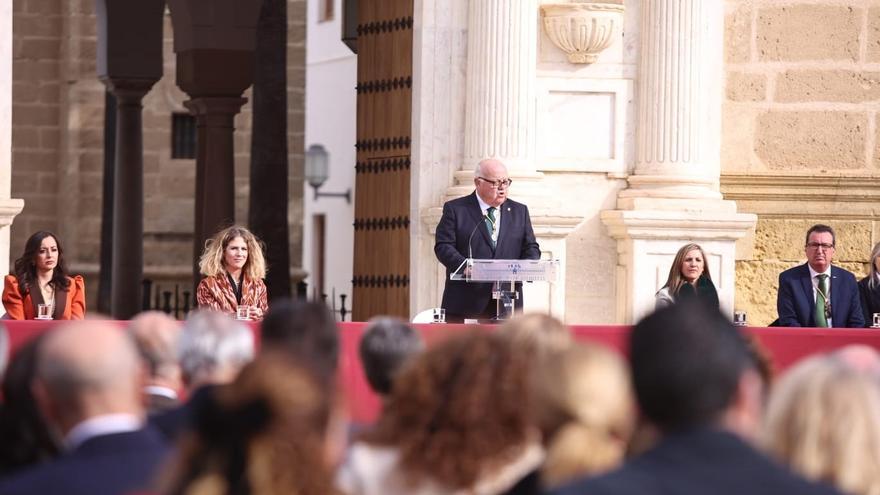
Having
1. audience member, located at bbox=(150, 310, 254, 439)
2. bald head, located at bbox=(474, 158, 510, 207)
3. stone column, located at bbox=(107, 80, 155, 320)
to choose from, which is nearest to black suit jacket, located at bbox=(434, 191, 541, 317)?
bald head, located at bbox=(474, 158, 510, 207)

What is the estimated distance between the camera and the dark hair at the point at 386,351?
6.14 meters

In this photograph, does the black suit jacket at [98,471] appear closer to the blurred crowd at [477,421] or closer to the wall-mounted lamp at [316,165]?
the blurred crowd at [477,421]

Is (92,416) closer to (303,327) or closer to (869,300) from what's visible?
(303,327)

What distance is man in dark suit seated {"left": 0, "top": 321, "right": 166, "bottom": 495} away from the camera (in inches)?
172

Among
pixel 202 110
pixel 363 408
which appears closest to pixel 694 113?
pixel 363 408

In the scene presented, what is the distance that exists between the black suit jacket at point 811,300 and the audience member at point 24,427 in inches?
339

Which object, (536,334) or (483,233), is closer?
(536,334)

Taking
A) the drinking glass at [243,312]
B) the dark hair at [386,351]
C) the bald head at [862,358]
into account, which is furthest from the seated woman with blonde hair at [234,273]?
the bald head at [862,358]

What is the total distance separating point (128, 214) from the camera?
24.3m

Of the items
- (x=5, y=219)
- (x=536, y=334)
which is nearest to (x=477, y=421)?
(x=536, y=334)

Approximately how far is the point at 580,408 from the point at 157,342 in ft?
7.52

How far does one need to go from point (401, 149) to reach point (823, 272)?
12.8 feet

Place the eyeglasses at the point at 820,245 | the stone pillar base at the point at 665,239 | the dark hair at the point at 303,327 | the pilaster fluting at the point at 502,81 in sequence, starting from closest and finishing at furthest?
the dark hair at the point at 303,327, the eyeglasses at the point at 820,245, the pilaster fluting at the point at 502,81, the stone pillar base at the point at 665,239

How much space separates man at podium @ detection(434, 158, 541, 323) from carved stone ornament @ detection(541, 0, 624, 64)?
7.48 feet
